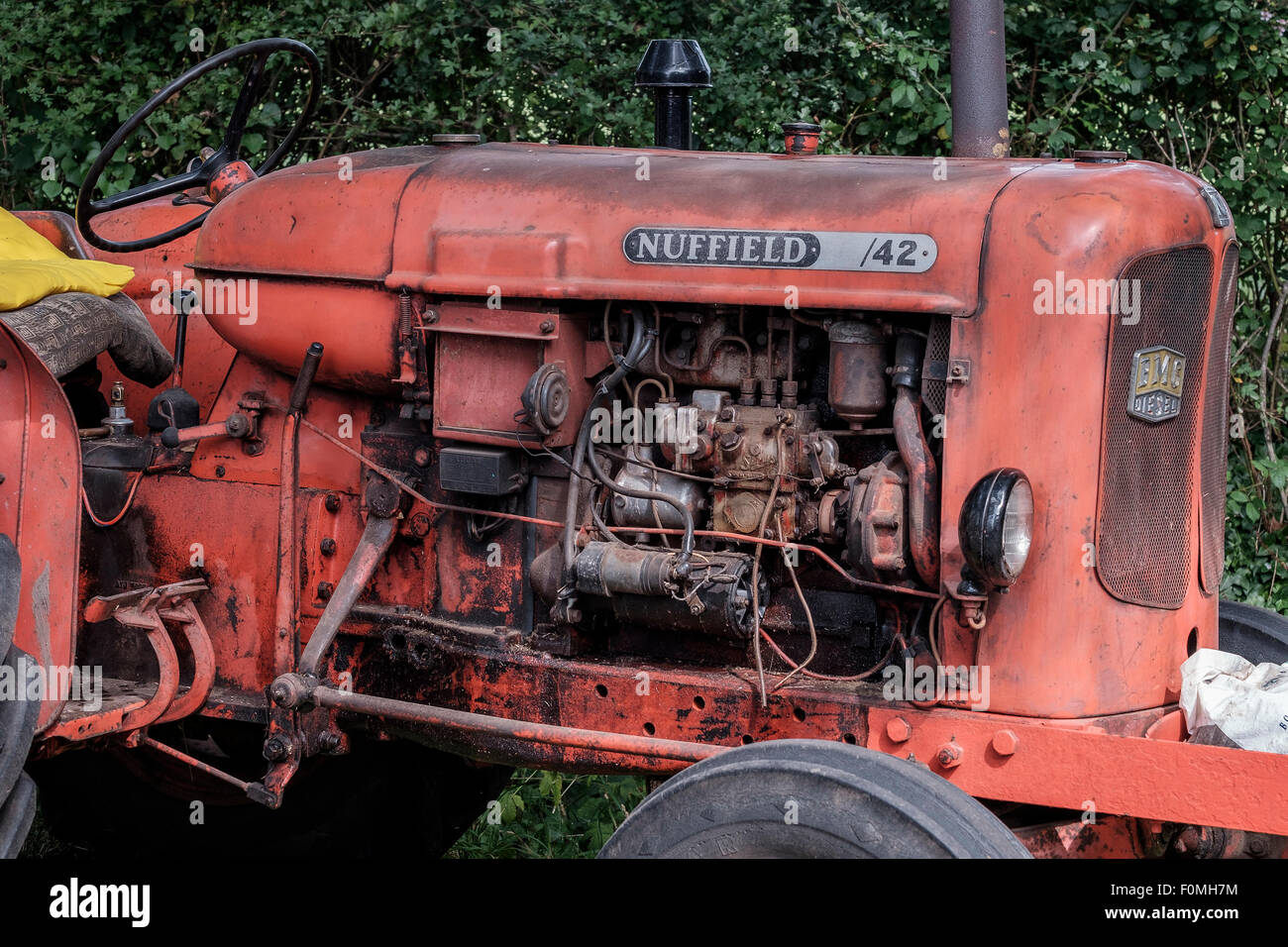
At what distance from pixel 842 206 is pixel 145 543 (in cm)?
187

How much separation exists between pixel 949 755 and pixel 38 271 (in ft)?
Answer: 7.58

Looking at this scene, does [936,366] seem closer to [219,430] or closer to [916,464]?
[916,464]

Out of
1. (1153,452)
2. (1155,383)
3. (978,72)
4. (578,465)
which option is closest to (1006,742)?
(1153,452)

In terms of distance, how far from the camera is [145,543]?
3.86m

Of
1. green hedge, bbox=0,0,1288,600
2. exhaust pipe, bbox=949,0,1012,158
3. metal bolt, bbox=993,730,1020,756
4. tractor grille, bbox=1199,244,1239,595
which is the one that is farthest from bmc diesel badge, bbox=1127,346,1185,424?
green hedge, bbox=0,0,1288,600

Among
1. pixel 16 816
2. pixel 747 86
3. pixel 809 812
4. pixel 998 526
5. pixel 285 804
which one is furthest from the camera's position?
pixel 747 86

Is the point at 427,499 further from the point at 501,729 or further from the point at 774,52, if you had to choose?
the point at 774,52

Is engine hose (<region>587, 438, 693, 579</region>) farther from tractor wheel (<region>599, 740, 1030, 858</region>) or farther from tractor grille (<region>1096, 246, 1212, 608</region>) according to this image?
tractor grille (<region>1096, 246, 1212, 608</region>)

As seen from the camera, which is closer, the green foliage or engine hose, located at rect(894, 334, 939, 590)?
engine hose, located at rect(894, 334, 939, 590)

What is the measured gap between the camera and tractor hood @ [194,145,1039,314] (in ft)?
10.2

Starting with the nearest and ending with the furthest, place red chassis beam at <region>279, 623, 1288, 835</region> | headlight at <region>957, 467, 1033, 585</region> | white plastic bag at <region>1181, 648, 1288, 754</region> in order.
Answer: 1. red chassis beam at <region>279, 623, 1288, 835</region>
2. headlight at <region>957, 467, 1033, 585</region>
3. white plastic bag at <region>1181, 648, 1288, 754</region>

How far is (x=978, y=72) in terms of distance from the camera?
4121 millimetres

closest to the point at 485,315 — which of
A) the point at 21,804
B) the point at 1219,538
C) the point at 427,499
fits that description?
the point at 427,499

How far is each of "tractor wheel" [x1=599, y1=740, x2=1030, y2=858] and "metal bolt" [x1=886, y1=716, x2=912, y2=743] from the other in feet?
0.86
